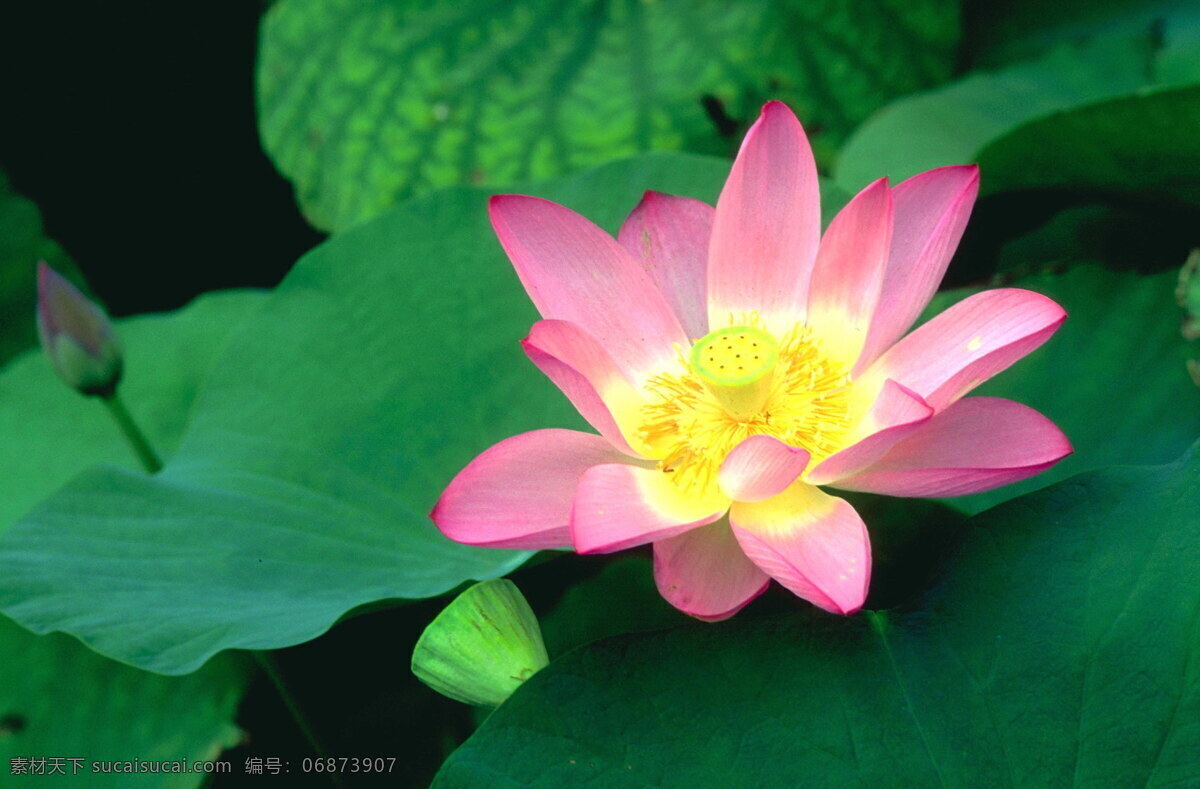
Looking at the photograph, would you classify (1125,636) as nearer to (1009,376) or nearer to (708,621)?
(708,621)

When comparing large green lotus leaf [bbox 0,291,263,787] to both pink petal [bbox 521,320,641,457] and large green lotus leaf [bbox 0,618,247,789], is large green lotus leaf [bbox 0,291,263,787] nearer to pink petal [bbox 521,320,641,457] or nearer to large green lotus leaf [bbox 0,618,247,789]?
large green lotus leaf [bbox 0,618,247,789]

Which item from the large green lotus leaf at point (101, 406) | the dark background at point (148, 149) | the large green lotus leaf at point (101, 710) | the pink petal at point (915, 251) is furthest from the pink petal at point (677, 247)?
the dark background at point (148, 149)

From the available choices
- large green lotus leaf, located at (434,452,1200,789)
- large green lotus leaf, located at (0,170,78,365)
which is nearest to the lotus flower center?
large green lotus leaf, located at (434,452,1200,789)

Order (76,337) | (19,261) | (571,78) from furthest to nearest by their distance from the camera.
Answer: (19,261), (571,78), (76,337)

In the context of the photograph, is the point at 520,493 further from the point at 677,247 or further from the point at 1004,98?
the point at 1004,98

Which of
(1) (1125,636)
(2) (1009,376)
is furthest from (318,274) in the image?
(1) (1125,636)

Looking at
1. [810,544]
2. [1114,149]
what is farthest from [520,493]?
[1114,149]
